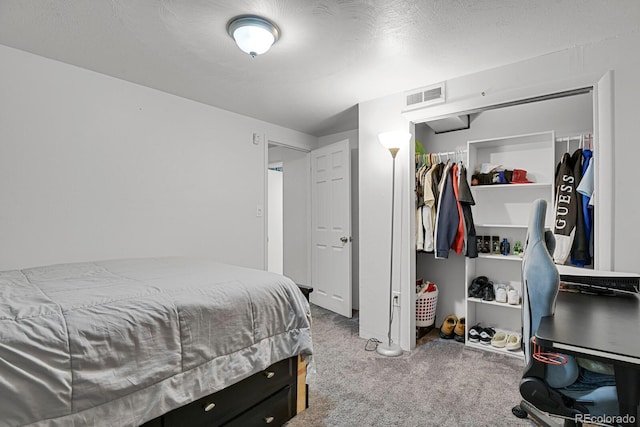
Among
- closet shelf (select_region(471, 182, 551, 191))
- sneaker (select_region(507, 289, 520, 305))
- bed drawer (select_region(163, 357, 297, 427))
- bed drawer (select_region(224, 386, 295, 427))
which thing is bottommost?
bed drawer (select_region(224, 386, 295, 427))

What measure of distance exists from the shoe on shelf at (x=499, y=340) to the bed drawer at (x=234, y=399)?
6.57 ft

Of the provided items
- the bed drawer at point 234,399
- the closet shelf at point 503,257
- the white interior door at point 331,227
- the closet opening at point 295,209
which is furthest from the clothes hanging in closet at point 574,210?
the closet opening at point 295,209

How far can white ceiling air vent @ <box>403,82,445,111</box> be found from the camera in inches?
107

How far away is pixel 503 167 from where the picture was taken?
3.14 m

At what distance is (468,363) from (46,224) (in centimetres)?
338

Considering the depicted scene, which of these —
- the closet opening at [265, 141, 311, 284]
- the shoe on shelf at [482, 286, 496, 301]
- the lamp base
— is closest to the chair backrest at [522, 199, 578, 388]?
the lamp base

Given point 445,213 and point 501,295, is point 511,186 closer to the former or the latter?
point 445,213

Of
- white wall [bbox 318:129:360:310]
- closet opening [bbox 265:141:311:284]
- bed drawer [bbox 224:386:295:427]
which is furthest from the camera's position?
closet opening [bbox 265:141:311:284]

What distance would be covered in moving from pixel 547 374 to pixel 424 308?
195 cm

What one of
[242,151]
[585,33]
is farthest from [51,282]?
[585,33]

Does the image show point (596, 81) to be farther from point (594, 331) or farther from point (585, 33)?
point (594, 331)

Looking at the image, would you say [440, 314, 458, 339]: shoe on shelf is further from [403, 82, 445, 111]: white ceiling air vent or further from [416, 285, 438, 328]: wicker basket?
[403, 82, 445, 111]: white ceiling air vent

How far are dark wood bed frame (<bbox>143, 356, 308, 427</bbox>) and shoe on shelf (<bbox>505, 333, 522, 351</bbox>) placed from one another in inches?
76.7

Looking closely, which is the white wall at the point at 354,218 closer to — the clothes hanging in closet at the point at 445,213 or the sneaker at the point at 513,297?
the clothes hanging in closet at the point at 445,213
